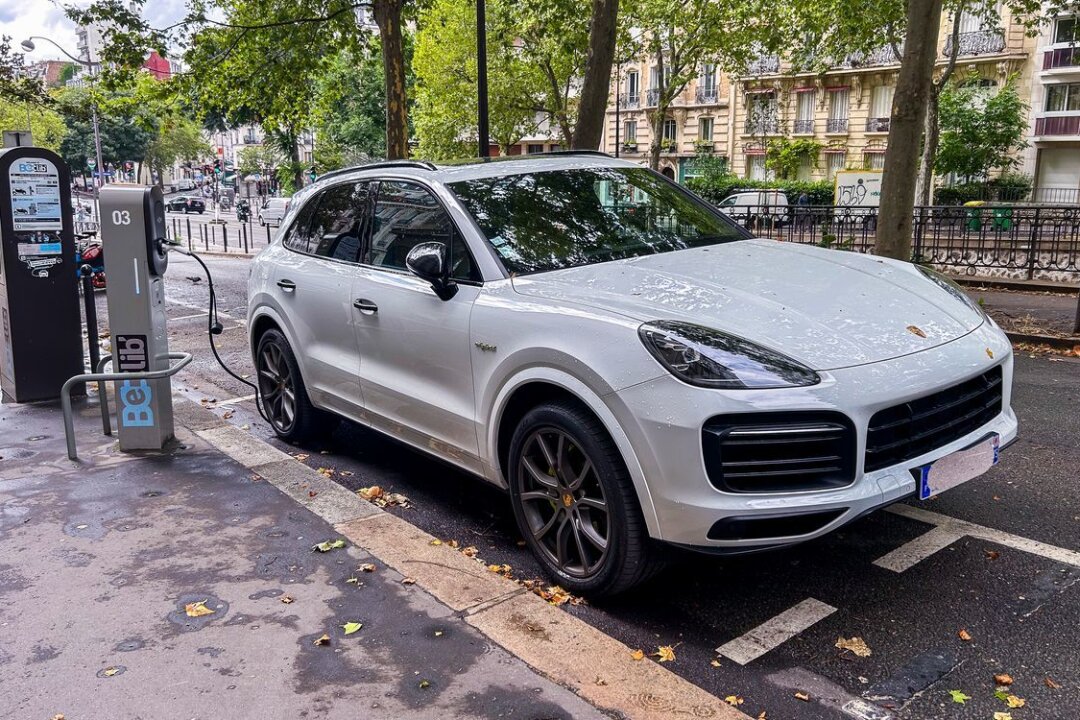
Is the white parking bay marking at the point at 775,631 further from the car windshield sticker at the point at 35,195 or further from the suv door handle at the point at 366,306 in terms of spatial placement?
the car windshield sticker at the point at 35,195

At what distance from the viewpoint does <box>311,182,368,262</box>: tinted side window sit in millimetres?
5172

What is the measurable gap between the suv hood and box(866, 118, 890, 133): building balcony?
4497 centimetres

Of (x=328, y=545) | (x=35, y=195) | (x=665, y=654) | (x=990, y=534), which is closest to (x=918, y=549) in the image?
(x=990, y=534)

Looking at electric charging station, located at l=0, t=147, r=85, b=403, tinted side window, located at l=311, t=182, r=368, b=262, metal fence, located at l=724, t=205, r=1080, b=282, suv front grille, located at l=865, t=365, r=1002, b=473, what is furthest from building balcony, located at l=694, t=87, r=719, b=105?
suv front grille, located at l=865, t=365, r=1002, b=473

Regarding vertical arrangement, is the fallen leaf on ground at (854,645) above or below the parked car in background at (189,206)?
below

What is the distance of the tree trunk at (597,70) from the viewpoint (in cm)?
1239

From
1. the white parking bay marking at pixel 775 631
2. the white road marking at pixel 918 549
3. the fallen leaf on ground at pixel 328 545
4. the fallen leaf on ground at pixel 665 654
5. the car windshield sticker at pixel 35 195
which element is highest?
the car windshield sticker at pixel 35 195

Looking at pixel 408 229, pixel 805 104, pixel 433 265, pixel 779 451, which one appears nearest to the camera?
pixel 779 451

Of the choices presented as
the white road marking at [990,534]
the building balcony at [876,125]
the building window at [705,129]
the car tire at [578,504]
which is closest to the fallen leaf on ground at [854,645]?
the car tire at [578,504]

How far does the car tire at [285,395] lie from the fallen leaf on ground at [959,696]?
4035 mm

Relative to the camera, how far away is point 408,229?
4.72 meters

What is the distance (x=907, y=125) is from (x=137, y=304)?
29.0 ft

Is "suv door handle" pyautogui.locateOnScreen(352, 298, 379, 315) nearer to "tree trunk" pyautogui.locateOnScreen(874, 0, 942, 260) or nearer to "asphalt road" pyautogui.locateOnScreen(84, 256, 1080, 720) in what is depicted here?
"asphalt road" pyautogui.locateOnScreen(84, 256, 1080, 720)

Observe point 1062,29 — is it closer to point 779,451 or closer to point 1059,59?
point 1059,59
